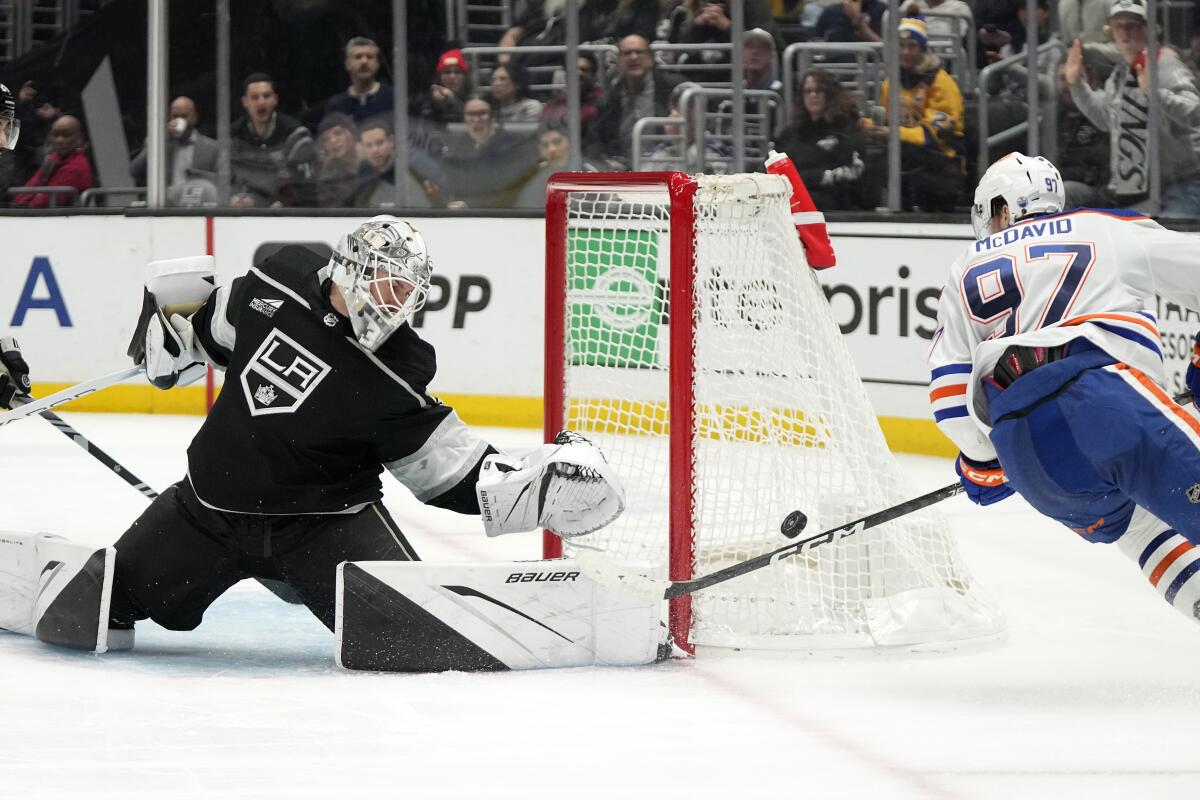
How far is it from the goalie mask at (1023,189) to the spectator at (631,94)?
153 inches

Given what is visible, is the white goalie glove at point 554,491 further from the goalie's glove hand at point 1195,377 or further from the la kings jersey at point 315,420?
the goalie's glove hand at point 1195,377

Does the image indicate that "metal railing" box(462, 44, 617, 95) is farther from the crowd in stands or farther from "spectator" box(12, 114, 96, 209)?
"spectator" box(12, 114, 96, 209)

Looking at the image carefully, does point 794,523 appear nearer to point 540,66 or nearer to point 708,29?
point 708,29

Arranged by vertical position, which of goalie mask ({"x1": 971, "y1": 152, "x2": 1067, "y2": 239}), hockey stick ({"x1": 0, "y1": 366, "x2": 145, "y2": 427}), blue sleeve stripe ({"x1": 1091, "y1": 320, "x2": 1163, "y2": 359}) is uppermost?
goalie mask ({"x1": 971, "y1": 152, "x2": 1067, "y2": 239})

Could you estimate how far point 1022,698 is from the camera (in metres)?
2.93

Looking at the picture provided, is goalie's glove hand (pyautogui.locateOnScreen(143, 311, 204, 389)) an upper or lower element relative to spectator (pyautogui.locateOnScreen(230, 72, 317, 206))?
lower

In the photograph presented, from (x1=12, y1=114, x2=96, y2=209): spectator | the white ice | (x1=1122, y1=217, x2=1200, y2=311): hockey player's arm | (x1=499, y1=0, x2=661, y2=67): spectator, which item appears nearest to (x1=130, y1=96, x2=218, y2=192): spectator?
(x1=12, y1=114, x2=96, y2=209): spectator

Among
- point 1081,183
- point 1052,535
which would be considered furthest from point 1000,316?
point 1081,183

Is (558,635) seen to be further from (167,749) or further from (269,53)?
(269,53)

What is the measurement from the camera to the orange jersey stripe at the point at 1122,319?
280 cm

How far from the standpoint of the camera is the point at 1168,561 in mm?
2920

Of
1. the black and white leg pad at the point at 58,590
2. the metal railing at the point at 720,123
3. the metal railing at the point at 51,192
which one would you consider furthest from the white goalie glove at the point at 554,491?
the metal railing at the point at 51,192

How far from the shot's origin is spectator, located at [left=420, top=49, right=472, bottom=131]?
23.3 feet

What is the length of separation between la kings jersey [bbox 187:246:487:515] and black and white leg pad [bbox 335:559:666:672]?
0.18 meters
